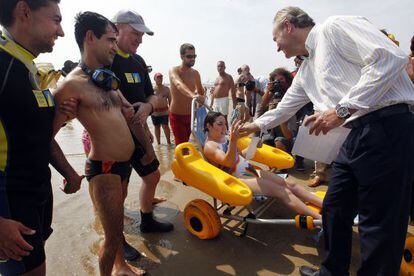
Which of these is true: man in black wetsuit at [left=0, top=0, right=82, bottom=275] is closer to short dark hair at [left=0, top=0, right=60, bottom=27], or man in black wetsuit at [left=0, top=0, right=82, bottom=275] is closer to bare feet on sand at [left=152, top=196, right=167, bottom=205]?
short dark hair at [left=0, top=0, right=60, bottom=27]

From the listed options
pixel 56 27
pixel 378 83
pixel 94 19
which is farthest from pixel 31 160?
pixel 378 83

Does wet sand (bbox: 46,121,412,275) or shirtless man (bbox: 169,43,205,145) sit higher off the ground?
shirtless man (bbox: 169,43,205,145)

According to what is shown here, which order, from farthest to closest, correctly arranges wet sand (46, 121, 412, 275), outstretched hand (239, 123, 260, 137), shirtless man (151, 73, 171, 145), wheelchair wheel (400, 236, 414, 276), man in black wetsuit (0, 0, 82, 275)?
shirtless man (151, 73, 171, 145) → outstretched hand (239, 123, 260, 137) → wet sand (46, 121, 412, 275) → wheelchair wheel (400, 236, 414, 276) → man in black wetsuit (0, 0, 82, 275)

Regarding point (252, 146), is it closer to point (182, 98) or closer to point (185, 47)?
point (182, 98)

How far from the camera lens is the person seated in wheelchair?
117 inches

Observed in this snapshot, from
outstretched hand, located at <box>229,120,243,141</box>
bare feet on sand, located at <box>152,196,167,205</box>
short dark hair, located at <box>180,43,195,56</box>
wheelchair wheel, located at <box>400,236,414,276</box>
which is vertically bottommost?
bare feet on sand, located at <box>152,196,167,205</box>

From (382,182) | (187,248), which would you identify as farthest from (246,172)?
(382,182)

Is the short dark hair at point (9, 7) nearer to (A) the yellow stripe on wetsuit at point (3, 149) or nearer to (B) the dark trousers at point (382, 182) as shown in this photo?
(A) the yellow stripe on wetsuit at point (3, 149)

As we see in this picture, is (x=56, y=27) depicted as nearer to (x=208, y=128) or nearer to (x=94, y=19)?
(x=94, y=19)

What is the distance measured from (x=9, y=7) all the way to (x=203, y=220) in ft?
7.84

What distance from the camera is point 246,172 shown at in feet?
11.8

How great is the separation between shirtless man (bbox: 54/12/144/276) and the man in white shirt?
148cm

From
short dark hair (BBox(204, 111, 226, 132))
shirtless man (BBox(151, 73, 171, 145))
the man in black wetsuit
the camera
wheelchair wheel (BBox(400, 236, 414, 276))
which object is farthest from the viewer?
shirtless man (BBox(151, 73, 171, 145))

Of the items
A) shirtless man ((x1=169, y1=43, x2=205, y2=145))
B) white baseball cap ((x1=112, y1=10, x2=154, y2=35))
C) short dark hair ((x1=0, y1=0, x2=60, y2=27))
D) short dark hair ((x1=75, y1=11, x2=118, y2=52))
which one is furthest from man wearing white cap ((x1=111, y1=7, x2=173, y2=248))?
shirtless man ((x1=169, y1=43, x2=205, y2=145))
